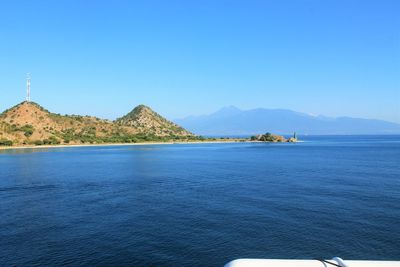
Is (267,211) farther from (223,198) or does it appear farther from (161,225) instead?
(161,225)

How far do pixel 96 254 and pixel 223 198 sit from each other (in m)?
28.9

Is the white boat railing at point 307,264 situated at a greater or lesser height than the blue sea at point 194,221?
greater

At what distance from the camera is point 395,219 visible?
4266 cm

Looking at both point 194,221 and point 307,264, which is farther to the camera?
point 194,221

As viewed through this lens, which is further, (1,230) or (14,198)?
(14,198)

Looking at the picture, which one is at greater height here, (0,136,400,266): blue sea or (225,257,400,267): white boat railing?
(225,257,400,267): white boat railing

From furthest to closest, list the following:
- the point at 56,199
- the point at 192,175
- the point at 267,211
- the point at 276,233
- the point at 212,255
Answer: the point at 192,175
the point at 56,199
the point at 267,211
the point at 276,233
the point at 212,255

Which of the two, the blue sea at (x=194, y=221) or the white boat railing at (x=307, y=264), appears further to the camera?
the blue sea at (x=194, y=221)

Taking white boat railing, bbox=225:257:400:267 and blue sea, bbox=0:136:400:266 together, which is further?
blue sea, bbox=0:136:400:266

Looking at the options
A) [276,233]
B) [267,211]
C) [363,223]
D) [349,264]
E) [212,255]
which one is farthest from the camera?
[267,211]

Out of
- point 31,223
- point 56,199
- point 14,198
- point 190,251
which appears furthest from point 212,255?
point 14,198

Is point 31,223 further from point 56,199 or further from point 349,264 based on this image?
point 349,264

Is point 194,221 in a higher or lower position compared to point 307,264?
lower

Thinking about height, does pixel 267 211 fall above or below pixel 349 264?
below
